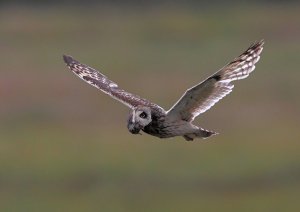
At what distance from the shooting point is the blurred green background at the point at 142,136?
18688 millimetres

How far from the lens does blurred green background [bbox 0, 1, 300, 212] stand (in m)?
18.7

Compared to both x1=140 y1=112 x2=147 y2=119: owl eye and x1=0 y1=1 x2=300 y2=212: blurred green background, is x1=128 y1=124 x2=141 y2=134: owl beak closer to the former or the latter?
x1=140 y1=112 x2=147 y2=119: owl eye

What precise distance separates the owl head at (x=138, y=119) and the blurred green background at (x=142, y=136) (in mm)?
8970

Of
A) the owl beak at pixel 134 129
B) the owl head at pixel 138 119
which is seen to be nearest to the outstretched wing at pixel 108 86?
the owl head at pixel 138 119

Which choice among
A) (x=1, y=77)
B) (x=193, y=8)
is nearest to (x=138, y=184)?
(x=1, y=77)

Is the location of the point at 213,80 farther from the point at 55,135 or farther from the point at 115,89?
the point at 55,135

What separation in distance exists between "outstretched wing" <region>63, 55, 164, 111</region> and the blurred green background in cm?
722

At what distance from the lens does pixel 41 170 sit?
65.8 ft

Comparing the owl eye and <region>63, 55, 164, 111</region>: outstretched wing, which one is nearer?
the owl eye

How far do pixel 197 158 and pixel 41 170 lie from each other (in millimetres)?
2114

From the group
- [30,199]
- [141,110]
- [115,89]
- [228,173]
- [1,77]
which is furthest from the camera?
[1,77]

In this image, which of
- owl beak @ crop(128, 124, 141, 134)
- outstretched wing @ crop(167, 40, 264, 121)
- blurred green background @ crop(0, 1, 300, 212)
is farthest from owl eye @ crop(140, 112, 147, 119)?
blurred green background @ crop(0, 1, 300, 212)

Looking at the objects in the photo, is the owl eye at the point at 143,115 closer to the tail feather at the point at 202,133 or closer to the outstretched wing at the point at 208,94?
the outstretched wing at the point at 208,94

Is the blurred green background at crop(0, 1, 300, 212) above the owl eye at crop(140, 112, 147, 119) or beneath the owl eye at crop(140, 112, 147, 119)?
above
